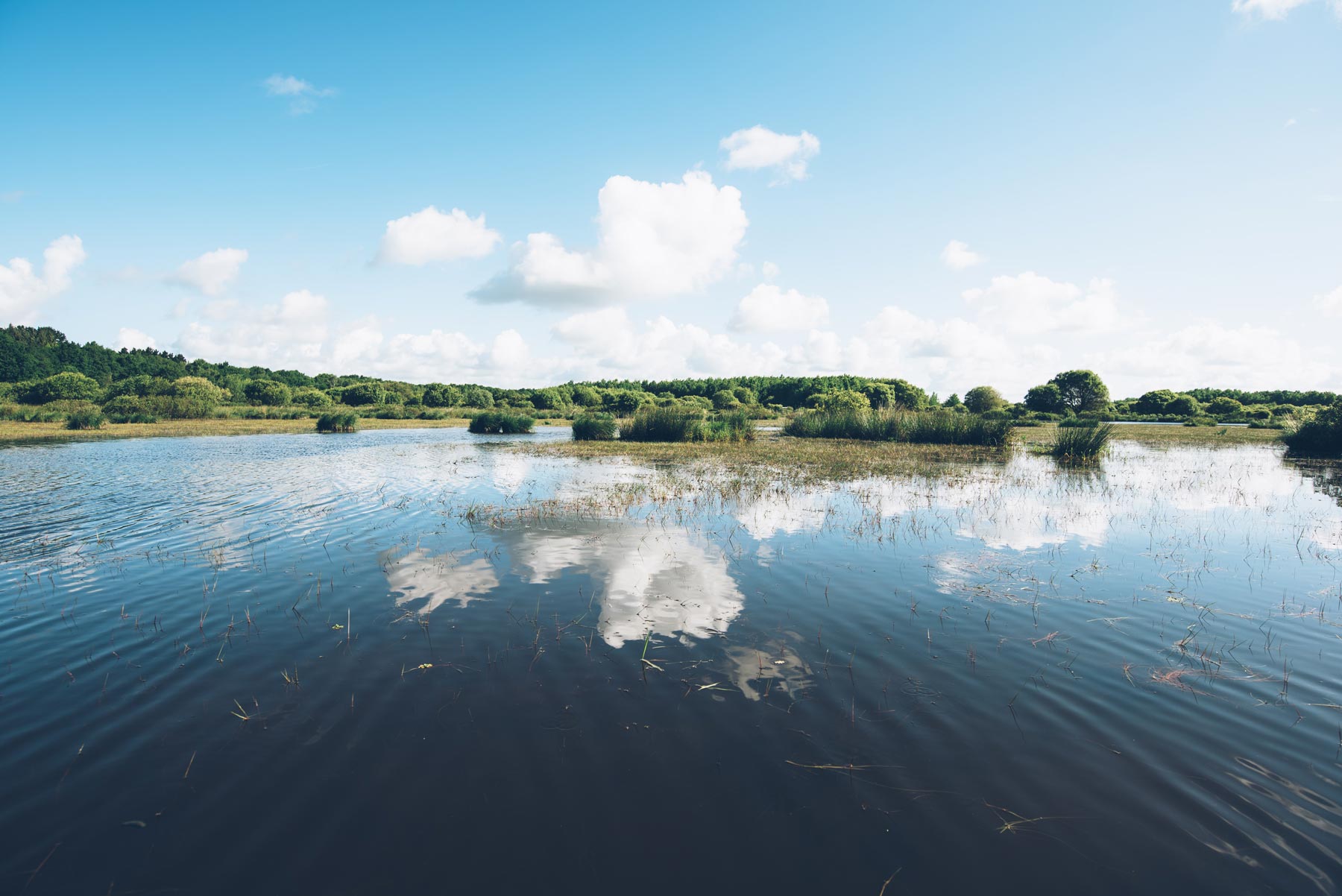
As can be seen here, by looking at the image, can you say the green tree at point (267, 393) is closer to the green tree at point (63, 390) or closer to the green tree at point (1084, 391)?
the green tree at point (63, 390)

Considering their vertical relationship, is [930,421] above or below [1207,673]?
above

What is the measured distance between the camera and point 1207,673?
6074 mm

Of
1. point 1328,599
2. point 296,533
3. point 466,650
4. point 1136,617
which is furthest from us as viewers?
point 296,533

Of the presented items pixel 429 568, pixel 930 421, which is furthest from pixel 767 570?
pixel 930 421

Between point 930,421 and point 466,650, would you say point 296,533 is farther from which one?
point 930,421

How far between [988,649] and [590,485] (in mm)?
13704

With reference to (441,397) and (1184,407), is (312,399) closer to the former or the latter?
(441,397)

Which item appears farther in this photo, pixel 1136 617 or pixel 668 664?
pixel 1136 617

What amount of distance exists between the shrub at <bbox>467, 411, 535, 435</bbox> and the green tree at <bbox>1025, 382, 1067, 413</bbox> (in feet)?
293

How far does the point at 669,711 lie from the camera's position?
526 centimetres

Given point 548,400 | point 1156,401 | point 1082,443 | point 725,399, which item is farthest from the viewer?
point 725,399

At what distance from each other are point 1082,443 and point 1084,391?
3388 inches

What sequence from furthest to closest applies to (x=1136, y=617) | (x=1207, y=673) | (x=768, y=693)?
(x=1136, y=617) < (x=1207, y=673) < (x=768, y=693)

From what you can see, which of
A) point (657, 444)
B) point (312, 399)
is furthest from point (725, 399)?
point (657, 444)
